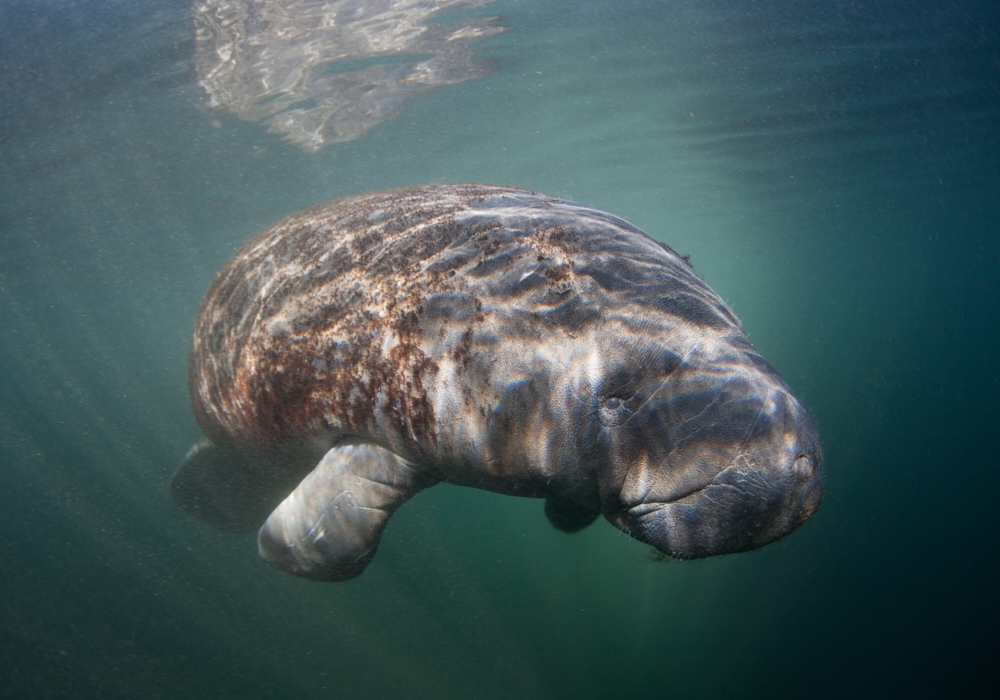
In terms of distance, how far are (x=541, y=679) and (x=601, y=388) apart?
1119 centimetres

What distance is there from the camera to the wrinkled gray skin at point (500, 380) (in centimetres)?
155

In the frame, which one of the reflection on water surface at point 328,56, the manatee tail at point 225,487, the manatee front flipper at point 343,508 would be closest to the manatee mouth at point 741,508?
the manatee front flipper at point 343,508

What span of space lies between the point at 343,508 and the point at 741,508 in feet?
5.23

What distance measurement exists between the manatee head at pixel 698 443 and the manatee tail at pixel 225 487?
2.19 meters

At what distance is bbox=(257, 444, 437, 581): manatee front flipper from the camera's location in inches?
86.2

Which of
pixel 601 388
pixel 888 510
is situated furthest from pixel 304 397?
pixel 888 510

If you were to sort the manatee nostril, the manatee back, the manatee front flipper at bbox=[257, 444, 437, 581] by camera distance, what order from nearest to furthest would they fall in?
the manatee nostril < the manatee back < the manatee front flipper at bbox=[257, 444, 437, 581]

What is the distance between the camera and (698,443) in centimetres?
154

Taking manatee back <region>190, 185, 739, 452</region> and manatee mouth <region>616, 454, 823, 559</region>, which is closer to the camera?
manatee mouth <region>616, 454, 823, 559</region>

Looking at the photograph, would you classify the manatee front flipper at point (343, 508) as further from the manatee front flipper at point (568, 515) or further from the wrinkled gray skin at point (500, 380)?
the manatee front flipper at point (568, 515)

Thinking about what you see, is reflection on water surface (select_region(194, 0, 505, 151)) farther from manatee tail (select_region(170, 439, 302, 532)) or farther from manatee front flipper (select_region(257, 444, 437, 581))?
manatee front flipper (select_region(257, 444, 437, 581))

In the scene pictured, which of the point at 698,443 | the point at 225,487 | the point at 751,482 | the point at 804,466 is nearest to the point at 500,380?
the point at 698,443

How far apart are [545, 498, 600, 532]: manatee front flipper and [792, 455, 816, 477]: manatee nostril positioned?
1.06 m

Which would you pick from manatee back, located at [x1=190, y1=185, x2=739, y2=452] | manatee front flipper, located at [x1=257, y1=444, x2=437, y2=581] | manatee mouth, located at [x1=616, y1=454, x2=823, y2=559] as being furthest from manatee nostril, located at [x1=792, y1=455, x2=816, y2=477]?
manatee front flipper, located at [x1=257, y1=444, x2=437, y2=581]
